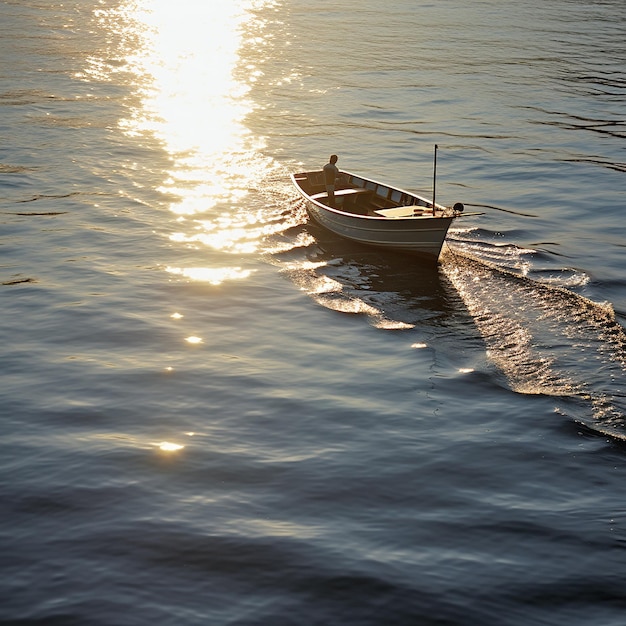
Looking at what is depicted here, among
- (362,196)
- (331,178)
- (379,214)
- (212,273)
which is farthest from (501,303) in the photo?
(331,178)

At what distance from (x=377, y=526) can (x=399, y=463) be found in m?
2.30

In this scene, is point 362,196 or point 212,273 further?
point 362,196

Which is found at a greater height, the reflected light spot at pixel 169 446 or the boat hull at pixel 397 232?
the boat hull at pixel 397 232

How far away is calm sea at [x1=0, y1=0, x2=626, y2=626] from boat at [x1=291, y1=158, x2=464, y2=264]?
33.3 inches

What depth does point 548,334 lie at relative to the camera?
25.1 meters

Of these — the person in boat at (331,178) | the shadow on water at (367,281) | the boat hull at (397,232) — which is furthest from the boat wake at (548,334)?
the person in boat at (331,178)

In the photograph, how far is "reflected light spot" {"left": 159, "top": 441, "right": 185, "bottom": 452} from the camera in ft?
63.8

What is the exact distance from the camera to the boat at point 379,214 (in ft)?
96.3

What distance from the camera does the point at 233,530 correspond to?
16750 millimetres

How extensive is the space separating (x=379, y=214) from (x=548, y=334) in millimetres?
8591

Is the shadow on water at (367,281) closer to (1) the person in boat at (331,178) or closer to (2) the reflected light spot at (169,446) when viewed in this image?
(1) the person in boat at (331,178)

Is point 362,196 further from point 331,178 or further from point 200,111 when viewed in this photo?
point 200,111

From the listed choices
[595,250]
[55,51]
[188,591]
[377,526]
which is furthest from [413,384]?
[55,51]

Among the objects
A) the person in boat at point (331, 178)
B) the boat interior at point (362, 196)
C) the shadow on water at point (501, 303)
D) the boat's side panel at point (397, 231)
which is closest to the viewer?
the shadow on water at point (501, 303)
